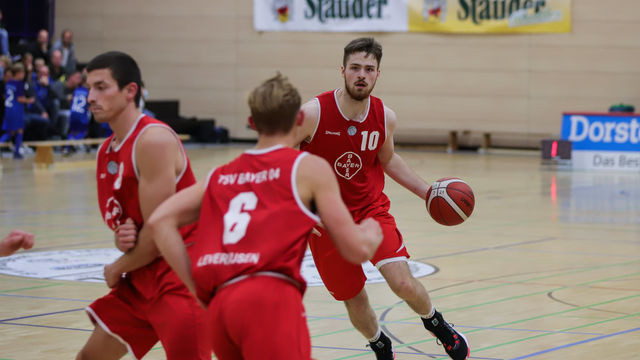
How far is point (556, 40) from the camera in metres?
22.9

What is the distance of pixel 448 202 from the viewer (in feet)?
18.2

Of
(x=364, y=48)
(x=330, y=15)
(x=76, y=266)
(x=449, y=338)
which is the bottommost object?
(x=76, y=266)

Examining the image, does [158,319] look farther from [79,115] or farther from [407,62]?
[407,62]

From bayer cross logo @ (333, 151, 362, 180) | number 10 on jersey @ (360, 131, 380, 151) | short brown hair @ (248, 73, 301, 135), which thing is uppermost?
short brown hair @ (248, 73, 301, 135)

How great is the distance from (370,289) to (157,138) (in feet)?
13.4

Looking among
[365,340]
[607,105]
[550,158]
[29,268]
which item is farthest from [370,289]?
[607,105]

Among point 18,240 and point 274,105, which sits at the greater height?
point 274,105

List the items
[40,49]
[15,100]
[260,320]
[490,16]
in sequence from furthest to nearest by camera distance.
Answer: [490,16] < [40,49] < [15,100] < [260,320]

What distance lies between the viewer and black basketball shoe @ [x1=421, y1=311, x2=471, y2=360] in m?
5.16

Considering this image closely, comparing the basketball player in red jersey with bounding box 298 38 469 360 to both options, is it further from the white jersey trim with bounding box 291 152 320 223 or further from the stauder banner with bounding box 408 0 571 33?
the stauder banner with bounding box 408 0 571 33

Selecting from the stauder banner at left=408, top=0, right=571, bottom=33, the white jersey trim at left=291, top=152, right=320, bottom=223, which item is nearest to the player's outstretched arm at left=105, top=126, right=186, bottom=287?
the white jersey trim at left=291, top=152, right=320, bottom=223

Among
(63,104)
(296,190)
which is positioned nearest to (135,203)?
(296,190)

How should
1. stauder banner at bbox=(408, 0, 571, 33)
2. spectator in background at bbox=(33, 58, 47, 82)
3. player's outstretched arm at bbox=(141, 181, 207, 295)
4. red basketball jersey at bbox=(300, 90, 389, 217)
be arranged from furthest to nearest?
stauder banner at bbox=(408, 0, 571, 33) < spectator in background at bbox=(33, 58, 47, 82) < red basketball jersey at bbox=(300, 90, 389, 217) < player's outstretched arm at bbox=(141, 181, 207, 295)

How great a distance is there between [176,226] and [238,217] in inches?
11.1
